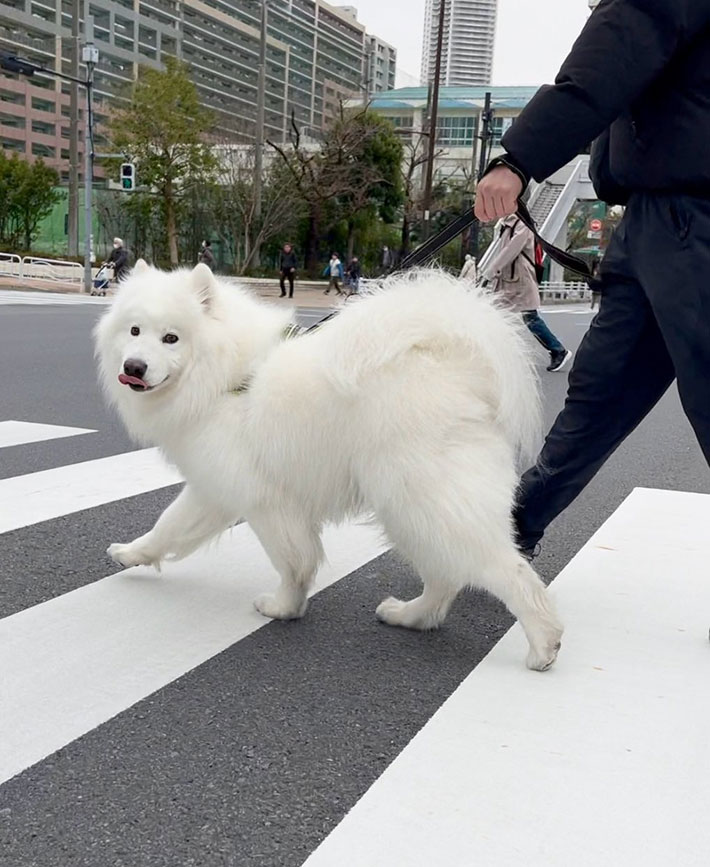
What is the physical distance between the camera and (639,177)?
2.69 metres

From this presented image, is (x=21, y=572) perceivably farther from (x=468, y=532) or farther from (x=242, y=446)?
(x=468, y=532)

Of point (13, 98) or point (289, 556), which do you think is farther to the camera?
point (13, 98)

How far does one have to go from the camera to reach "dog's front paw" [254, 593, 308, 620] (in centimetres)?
297

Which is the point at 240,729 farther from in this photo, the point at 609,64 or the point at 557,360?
the point at 557,360

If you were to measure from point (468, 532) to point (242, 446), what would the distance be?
0.75 metres

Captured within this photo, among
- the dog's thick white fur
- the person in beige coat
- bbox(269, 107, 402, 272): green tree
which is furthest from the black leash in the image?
bbox(269, 107, 402, 272): green tree

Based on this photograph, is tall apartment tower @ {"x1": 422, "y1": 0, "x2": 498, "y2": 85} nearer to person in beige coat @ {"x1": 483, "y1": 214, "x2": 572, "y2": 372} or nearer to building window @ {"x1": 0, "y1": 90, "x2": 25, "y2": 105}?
building window @ {"x1": 0, "y1": 90, "x2": 25, "y2": 105}

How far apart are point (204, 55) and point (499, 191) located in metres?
115

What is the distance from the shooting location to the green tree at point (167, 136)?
38688mm

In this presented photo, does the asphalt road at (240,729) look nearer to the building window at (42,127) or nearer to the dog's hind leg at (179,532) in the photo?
the dog's hind leg at (179,532)

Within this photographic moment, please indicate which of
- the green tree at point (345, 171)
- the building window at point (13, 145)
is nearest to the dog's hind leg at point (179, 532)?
the green tree at point (345, 171)

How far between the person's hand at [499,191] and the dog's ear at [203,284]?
871mm

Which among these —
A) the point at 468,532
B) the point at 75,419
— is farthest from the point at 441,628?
the point at 75,419

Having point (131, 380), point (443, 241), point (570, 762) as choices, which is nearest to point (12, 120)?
point (443, 241)
